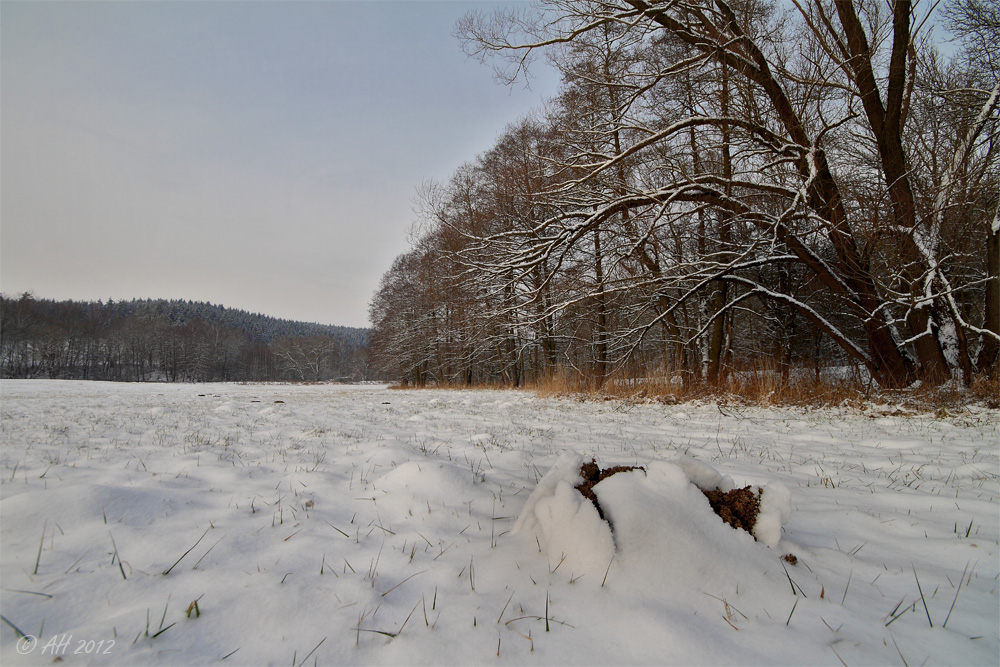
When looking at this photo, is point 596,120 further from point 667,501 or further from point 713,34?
point 667,501

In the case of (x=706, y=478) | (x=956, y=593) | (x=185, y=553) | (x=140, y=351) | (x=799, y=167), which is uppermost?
(x=140, y=351)

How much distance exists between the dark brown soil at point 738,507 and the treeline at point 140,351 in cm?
5335

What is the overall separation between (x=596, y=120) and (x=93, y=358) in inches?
3032

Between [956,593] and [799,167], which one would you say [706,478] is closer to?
[956,593]

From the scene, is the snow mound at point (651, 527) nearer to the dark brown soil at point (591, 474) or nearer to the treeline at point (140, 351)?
the dark brown soil at point (591, 474)

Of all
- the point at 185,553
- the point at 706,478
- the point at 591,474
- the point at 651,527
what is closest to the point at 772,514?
the point at 706,478

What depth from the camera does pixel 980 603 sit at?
1.24 meters

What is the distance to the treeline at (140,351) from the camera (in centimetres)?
4753

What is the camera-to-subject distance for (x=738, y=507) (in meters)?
1.61

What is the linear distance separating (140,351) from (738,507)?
269 ft

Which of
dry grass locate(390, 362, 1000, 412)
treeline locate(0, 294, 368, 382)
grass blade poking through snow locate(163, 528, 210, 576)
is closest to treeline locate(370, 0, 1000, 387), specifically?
dry grass locate(390, 362, 1000, 412)

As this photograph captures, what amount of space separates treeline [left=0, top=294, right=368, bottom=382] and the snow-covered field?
52454 mm

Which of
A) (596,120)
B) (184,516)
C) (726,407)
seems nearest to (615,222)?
(596,120)

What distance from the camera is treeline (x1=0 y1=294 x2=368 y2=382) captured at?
47.5m
